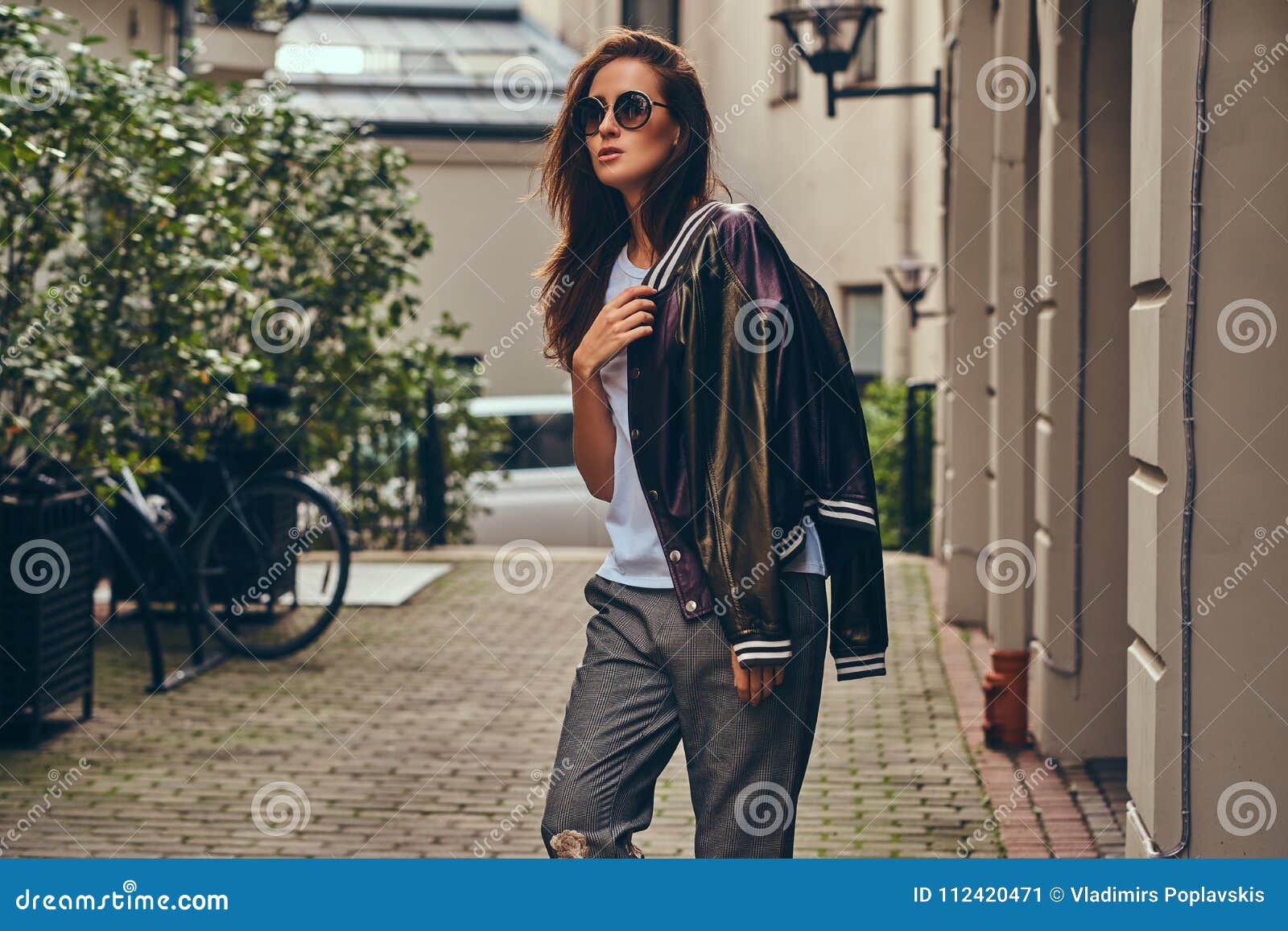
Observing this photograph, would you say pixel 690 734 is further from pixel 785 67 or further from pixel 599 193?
pixel 785 67

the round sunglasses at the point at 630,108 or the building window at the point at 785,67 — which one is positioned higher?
the building window at the point at 785,67

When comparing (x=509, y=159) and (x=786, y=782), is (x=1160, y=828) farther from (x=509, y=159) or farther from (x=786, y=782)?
(x=509, y=159)

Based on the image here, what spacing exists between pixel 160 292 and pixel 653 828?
360 cm

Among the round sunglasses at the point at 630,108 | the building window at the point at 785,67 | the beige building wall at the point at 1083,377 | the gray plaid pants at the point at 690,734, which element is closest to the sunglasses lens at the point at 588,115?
the round sunglasses at the point at 630,108

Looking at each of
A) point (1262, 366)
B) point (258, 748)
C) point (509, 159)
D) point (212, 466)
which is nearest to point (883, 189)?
point (509, 159)

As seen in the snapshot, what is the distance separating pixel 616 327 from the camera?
268 cm

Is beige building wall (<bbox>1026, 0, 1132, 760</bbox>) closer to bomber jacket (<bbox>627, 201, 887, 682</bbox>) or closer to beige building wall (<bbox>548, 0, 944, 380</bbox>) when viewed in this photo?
bomber jacket (<bbox>627, 201, 887, 682</bbox>)

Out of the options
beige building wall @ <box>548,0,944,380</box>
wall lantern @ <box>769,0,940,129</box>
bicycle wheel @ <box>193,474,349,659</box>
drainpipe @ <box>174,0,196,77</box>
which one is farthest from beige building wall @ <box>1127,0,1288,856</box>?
drainpipe @ <box>174,0,196,77</box>

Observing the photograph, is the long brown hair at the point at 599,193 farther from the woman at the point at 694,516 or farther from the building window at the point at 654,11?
the building window at the point at 654,11

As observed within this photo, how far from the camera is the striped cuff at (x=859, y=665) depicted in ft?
Result: 8.96

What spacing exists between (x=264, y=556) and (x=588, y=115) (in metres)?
5.95

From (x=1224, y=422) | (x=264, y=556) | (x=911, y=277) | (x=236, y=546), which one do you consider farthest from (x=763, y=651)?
(x=911, y=277)

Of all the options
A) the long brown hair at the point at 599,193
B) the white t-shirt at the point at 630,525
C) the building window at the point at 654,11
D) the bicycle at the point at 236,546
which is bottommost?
the bicycle at the point at 236,546

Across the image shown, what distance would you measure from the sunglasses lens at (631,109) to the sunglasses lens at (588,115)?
5 cm
